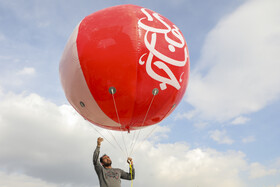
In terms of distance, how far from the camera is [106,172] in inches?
248

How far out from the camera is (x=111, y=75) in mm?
7016

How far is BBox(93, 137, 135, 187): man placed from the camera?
620 cm

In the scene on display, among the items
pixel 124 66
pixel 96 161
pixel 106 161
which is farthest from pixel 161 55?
pixel 96 161

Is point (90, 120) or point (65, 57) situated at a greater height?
point (65, 57)

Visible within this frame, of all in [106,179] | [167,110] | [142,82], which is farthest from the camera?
[167,110]

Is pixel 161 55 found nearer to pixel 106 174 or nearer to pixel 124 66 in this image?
pixel 124 66

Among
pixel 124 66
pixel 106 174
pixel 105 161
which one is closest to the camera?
pixel 106 174

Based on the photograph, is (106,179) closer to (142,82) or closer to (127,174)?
(127,174)

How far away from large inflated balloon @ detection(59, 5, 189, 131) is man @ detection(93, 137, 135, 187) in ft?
4.67

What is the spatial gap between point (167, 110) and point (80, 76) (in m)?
2.85

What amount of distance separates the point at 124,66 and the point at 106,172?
268cm

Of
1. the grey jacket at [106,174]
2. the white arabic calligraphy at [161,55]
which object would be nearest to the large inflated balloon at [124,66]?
the white arabic calligraphy at [161,55]

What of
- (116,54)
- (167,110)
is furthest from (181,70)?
(116,54)

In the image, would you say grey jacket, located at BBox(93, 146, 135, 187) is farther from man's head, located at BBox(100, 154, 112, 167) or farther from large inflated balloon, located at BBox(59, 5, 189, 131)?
large inflated balloon, located at BBox(59, 5, 189, 131)
